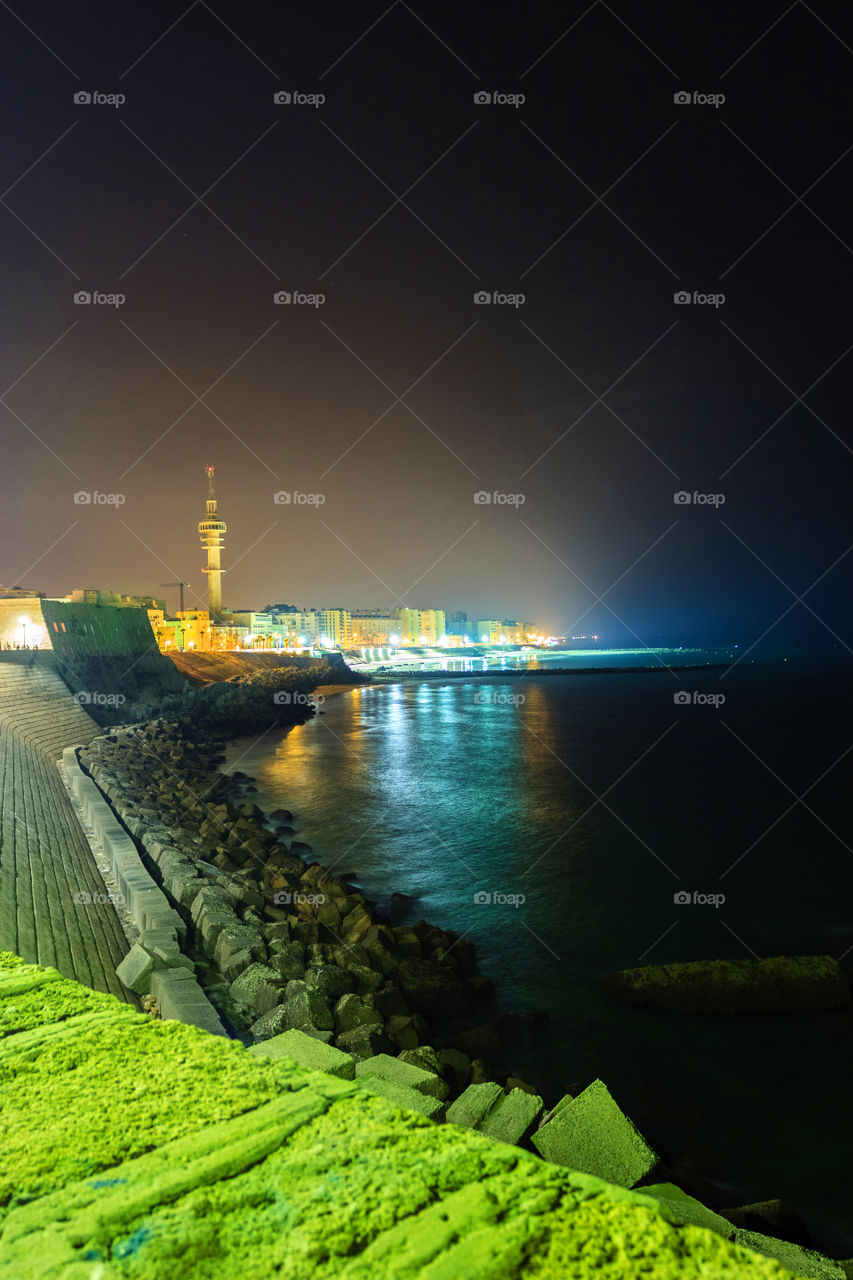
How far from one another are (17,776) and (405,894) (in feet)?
21.9

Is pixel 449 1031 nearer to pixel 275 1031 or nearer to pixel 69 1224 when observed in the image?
pixel 275 1031

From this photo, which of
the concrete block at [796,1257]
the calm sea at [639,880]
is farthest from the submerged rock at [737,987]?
the concrete block at [796,1257]

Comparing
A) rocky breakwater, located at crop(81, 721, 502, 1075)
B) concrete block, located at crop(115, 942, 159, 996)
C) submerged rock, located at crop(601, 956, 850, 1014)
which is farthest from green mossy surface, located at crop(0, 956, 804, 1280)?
submerged rock, located at crop(601, 956, 850, 1014)

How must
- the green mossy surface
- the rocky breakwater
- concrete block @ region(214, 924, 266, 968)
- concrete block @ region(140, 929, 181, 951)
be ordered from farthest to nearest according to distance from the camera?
concrete block @ region(214, 924, 266, 968), concrete block @ region(140, 929, 181, 951), the rocky breakwater, the green mossy surface

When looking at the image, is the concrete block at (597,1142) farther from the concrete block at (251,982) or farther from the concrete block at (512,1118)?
the concrete block at (251,982)

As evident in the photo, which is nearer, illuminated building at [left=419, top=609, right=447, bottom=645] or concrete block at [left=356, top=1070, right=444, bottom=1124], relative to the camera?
concrete block at [left=356, top=1070, right=444, bottom=1124]

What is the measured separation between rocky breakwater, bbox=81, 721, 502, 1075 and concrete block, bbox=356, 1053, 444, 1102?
33.6 inches

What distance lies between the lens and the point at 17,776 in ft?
36.7

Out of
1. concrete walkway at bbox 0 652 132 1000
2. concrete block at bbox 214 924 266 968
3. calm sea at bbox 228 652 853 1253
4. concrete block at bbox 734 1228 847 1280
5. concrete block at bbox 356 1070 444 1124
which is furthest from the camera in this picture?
concrete block at bbox 214 924 266 968

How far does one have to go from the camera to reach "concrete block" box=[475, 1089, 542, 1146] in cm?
423

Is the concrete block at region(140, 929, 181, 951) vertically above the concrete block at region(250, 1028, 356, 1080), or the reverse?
the concrete block at region(250, 1028, 356, 1080)

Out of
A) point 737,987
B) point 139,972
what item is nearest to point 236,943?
point 139,972

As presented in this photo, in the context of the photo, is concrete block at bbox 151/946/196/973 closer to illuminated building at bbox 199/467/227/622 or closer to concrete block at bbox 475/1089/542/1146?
concrete block at bbox 475/1089/542/1146

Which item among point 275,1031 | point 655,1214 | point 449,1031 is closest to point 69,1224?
point 655,1214
